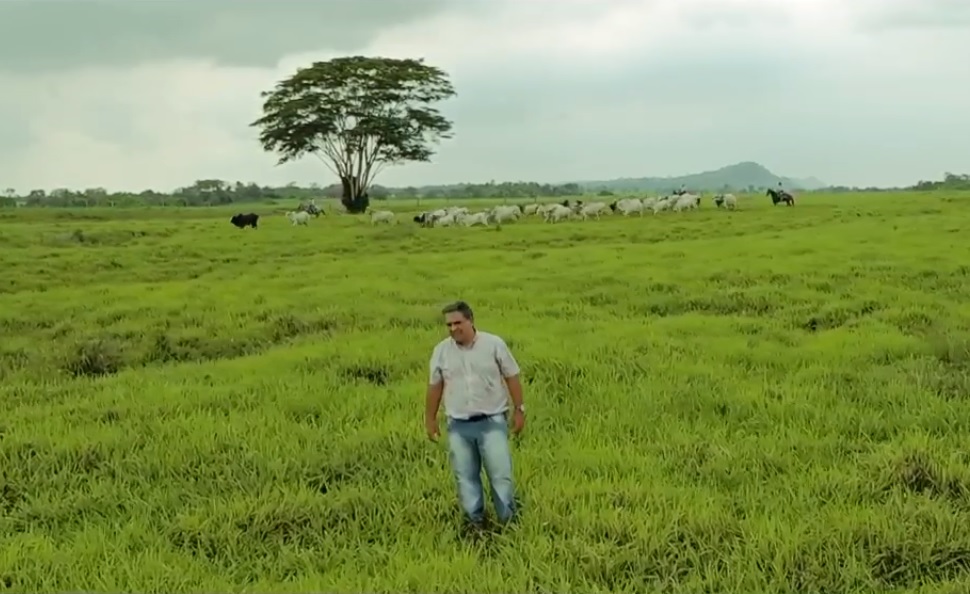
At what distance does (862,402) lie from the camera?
859cm

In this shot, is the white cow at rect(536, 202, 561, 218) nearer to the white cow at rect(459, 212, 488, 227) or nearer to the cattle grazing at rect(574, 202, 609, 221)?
the cattle grazing at rect(574, 202, 609, 221)

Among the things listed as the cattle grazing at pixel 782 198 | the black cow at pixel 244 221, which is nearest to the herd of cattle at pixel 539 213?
the black cow at pixel 244 221

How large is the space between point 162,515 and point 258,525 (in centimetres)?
75

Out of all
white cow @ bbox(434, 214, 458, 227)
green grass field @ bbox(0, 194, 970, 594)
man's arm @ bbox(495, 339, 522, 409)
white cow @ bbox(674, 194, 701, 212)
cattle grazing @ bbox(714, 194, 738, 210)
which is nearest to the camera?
green grass field @ bbox(0, 194, 970, 594)

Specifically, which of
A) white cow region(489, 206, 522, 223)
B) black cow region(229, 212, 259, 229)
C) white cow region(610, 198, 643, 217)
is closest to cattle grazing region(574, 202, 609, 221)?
white cow region(610, 198, 643, 217)

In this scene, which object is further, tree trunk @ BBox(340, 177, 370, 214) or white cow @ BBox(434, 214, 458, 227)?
tree trunk @ BBox(340, 177, 370, 214)

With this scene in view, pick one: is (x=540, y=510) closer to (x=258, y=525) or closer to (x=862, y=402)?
(x=258, y=525)

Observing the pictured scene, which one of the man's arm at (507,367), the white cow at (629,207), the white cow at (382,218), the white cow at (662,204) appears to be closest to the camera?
the man's arm at (507,367)

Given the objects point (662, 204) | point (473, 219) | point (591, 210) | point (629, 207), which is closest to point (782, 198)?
point (662, 204)

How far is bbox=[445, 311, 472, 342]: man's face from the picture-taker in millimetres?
5742

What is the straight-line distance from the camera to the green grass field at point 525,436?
18.0 feet

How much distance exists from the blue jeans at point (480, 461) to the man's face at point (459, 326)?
1.76ft

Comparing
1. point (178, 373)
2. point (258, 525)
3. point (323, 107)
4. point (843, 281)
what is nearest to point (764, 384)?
point (258, 525)

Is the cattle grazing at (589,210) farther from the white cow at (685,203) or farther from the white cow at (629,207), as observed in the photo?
the white cow at (685,203)
